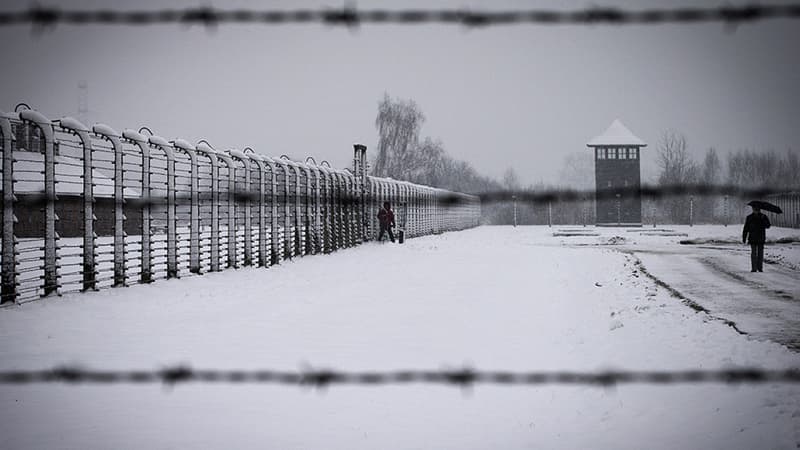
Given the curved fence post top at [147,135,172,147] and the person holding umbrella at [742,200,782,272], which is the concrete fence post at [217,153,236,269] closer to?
the curved fence post top at [147,135,172,147]

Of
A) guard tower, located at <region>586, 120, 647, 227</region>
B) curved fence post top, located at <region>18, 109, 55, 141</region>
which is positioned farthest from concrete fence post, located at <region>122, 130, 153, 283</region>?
guard tower, located at <region>586, 120, 647, 227</region>

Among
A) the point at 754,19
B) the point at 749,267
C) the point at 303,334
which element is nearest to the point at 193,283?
the point at 303,334

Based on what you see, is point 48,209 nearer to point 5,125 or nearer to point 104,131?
point 5,125

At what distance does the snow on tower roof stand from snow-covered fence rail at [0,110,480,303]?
105ft

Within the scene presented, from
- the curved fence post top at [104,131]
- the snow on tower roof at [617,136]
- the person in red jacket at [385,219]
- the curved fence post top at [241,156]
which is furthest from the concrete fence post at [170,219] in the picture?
the snow on tower roof at [617,136]

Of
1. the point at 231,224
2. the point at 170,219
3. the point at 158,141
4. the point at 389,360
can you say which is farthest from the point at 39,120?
the point at 389,360

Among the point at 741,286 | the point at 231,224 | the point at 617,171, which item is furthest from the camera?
the point at 617,171

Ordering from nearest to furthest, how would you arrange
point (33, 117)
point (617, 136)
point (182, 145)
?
point (33, 117), point (182, 145), point (617, 136)

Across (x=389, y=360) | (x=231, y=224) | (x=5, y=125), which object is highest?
(x=5, y=125)

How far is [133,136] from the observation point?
39.0 ft

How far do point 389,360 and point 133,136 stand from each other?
7621 millimetres

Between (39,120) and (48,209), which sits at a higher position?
(39,120)

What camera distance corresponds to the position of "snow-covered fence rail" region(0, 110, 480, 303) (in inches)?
348

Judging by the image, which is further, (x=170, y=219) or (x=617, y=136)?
(x=617, y=136)
